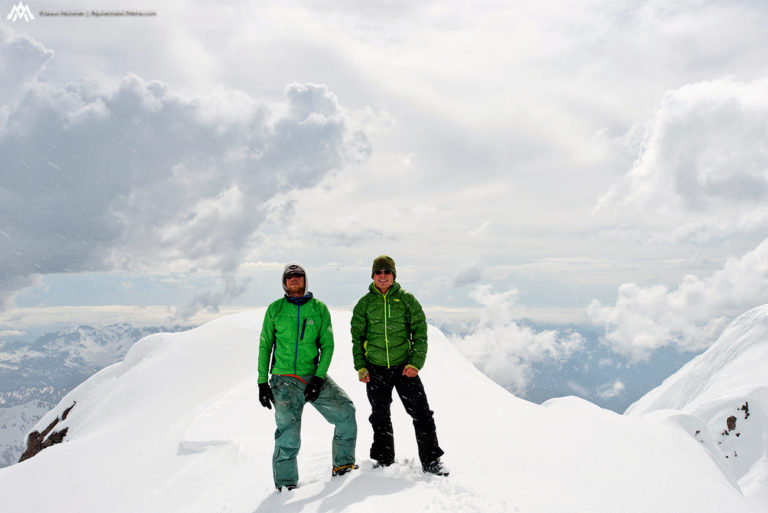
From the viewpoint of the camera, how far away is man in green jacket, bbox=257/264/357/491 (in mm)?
6281

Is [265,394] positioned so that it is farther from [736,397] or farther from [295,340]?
[736,397]

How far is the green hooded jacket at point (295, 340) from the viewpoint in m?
6.33

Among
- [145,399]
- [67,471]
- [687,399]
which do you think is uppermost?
[145,399]

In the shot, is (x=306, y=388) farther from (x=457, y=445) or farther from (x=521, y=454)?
(x=521, y=454)

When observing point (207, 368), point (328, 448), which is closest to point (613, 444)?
point (328, 448)

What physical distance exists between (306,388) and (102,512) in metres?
6.41

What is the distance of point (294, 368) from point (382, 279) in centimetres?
175

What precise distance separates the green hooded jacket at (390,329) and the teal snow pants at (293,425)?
0.72 m

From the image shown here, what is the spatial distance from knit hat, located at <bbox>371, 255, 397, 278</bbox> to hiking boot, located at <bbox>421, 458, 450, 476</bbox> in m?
2.70

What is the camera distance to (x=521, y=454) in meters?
8.50

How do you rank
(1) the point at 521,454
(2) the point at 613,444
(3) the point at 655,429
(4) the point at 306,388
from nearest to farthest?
1. (4) the point at 306,388
2. (1) the point at 521,454
3. (2) the point at 613,444
4. (3) the point at 655,429

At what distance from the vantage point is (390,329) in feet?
21.3

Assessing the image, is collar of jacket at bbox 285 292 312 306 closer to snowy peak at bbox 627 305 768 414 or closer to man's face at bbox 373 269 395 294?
man's face at bbox 373 269 395 294


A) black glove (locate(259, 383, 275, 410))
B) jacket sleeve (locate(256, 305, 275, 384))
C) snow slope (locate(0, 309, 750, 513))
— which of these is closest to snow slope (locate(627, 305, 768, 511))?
snow slope (locate(0, 309, 750, 513))
